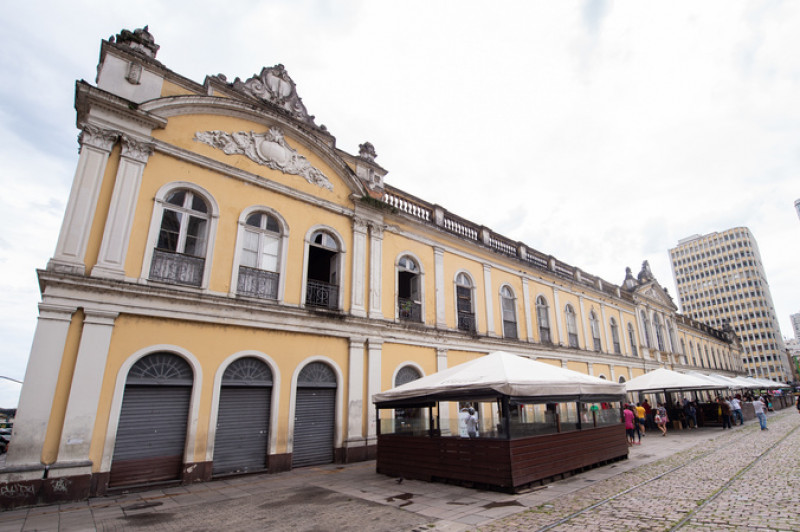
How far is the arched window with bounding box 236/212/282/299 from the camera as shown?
1035 cm

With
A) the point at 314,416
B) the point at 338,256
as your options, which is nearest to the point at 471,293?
the point at 338,256

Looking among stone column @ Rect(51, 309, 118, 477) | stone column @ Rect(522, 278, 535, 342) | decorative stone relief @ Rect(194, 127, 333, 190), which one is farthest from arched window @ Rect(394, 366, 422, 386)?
stone column @ Rect(51, 309, 118, 477)

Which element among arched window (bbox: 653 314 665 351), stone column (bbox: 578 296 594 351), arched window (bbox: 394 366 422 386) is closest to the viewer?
arched window (bbox: 394 366 422 386)

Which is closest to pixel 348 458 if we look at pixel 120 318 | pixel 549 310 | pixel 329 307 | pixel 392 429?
pixel 392 429

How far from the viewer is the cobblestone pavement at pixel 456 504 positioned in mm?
5324

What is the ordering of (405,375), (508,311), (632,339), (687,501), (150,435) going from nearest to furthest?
1. (687,501)
2. (150,435)
3. (405,375)
4. (508,311)
5. (632,339)

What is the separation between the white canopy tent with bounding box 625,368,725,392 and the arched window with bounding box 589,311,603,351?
4.66m

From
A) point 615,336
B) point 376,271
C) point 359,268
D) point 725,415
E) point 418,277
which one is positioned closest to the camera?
point 359,268

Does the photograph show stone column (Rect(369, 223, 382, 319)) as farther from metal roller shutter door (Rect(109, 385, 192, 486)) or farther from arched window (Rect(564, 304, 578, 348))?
arched window (Rect(564, 304, 578, 348))

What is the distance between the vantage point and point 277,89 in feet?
40.4

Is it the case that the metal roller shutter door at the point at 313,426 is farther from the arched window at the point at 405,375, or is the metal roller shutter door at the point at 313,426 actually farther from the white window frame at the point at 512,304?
the white window frame at the point at 512,304

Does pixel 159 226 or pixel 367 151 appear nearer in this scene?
pixel 159 226

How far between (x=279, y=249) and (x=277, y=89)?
4.97 metres

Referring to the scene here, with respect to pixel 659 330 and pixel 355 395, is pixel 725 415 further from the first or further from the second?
pixel 355 395
